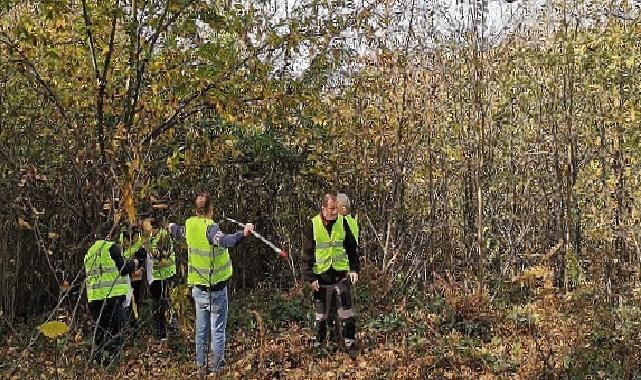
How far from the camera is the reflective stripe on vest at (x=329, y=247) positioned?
6812mm

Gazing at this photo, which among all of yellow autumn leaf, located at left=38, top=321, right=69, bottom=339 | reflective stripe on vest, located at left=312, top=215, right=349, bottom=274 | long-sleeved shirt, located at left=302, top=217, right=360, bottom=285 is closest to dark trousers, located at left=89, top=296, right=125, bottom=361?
long-sleeved shirt, located at left=302, top=217, right=360, bottom=285

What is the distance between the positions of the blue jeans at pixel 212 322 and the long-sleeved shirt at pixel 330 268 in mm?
1002

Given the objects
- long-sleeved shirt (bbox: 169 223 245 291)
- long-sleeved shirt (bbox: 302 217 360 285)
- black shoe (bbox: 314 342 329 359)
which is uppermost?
long-sleeved shirt (bbox: 169 223 245 291)

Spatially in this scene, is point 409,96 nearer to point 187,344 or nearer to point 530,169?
point 530,169

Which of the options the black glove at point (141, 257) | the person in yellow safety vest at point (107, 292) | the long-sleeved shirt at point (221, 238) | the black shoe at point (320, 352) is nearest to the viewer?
the long-sleeved shirt at point (221, 238)

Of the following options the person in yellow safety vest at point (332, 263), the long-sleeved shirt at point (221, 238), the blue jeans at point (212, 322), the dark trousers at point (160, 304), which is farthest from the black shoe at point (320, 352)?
the dark trousers at point (160, 304)

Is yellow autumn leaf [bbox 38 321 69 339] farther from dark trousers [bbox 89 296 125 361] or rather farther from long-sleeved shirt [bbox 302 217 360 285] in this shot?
long-sleeved shirt [bbox 302 217 360 285]

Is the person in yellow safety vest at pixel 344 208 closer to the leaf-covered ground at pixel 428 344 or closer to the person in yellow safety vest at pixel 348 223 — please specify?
the person in yellow safety vest at pixel 348 223

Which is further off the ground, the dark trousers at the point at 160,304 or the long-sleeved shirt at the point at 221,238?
the long-sleeved shirt at the point at 221,238

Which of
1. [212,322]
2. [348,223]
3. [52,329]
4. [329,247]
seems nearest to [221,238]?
[212,322]

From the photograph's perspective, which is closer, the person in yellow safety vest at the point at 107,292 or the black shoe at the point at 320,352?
the person in yellow safety vest at the point at 107,292

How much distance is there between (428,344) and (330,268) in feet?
4.33

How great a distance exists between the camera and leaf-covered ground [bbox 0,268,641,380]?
236 inches

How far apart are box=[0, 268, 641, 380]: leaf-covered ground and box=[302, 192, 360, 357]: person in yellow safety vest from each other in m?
0.46
